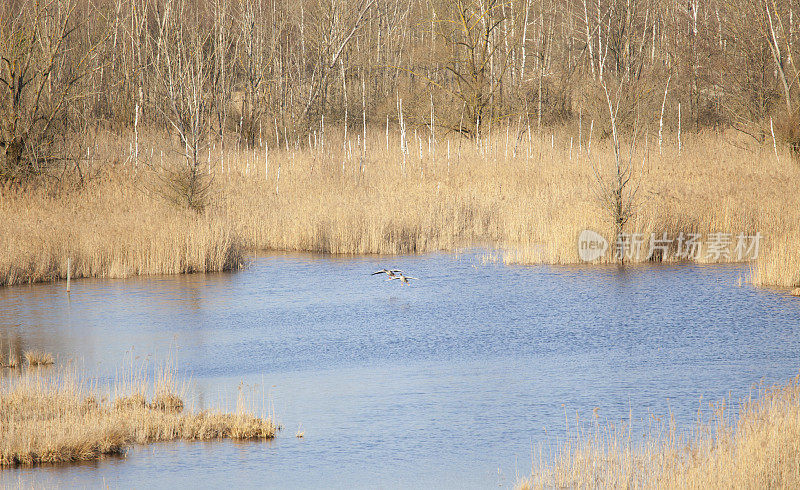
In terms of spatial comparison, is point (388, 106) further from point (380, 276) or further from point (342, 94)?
point (380, 276)

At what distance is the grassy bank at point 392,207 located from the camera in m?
17.6

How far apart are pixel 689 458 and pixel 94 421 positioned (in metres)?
4.85

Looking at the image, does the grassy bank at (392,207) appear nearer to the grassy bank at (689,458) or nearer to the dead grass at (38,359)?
the dead grass at (38,359)

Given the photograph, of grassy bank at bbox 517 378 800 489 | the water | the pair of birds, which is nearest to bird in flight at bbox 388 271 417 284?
the pair of birds

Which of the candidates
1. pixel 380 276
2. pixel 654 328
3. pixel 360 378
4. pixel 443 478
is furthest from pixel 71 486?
pixel 380 276

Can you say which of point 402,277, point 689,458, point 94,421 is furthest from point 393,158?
point 689,458

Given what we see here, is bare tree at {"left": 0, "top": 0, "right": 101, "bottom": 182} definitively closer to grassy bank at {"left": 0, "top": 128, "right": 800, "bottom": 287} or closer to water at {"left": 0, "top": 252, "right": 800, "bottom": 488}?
grassy bank at {"left": 0, "top": 128, "right": 800, "bottom": 287}

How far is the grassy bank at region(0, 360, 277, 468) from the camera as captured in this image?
24.3ft

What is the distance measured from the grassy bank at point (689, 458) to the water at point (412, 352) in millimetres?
450

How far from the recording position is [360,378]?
33.4 ft

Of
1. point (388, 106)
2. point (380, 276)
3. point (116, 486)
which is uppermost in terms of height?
point (388, 106)

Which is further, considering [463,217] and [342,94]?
[342,94]

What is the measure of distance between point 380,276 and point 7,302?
21.0ft

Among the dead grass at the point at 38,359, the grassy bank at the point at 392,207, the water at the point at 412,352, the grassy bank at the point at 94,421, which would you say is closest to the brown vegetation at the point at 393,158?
the grassy bank at the point at 392,207
